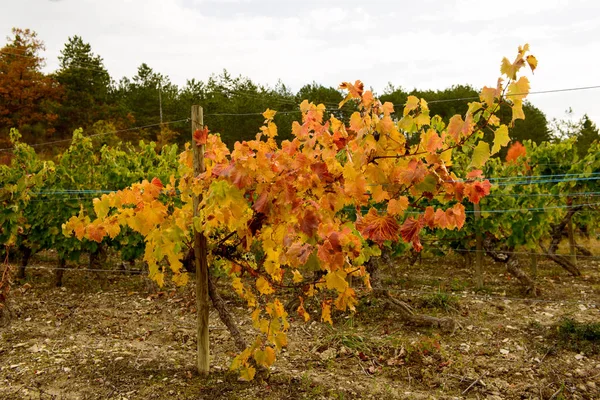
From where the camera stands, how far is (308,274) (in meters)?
7.82

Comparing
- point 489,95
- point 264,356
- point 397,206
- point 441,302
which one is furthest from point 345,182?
point 441,302

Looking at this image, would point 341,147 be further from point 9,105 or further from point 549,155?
point 9,105

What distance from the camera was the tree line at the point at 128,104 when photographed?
71.5 ft

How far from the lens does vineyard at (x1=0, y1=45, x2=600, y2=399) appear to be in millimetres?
2199

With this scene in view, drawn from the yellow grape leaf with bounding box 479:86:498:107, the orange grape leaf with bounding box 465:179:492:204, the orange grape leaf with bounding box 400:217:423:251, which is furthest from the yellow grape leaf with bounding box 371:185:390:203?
the yellow grape leaf with bounding box 479:86:498:107

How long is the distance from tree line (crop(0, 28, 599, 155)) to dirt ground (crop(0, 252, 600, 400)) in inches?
609

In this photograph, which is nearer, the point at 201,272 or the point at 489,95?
the point at 489,95

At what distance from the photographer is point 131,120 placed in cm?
2402

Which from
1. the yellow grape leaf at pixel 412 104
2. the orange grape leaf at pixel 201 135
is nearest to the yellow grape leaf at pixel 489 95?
the yellow grape leaf at pixel 412 104

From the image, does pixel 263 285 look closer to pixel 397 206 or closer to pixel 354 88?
pixel 397 206

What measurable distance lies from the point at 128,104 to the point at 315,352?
24.8 m

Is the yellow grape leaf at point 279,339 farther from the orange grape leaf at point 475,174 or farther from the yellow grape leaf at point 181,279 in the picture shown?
the orange grape leaf at point 475,174

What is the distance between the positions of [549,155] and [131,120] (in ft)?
67.3

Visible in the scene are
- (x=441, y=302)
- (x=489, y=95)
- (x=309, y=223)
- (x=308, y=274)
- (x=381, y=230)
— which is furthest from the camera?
(x=308, y=274)
